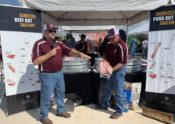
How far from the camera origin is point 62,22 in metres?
7.72

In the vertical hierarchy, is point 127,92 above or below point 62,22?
below

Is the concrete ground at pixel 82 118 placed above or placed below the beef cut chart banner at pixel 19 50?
below

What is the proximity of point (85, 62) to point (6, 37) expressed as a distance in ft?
5.69

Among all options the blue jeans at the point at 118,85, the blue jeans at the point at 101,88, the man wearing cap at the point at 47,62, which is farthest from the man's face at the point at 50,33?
the blue jeans at the point at 101,88

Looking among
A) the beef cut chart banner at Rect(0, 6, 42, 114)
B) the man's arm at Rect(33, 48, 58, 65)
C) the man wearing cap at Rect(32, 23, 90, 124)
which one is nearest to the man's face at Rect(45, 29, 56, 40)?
the man wearing cap at Rect(32, 23, 90, 124)

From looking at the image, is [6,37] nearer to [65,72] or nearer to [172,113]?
[65,72]

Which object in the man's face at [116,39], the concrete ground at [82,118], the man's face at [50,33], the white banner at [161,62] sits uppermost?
the man's face at [50,33]

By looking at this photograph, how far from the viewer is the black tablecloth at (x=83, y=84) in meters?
5.27

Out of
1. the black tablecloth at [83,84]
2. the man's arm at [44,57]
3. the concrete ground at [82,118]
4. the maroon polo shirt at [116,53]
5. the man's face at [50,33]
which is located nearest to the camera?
the man's arm at [44,57]

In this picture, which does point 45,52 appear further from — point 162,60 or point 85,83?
point 162,60

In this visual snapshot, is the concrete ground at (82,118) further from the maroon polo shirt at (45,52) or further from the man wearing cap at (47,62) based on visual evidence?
the maroon polo shirt at (45,52)

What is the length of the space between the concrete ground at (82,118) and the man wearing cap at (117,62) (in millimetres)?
186

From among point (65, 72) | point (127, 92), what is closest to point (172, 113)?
point (127, 92)

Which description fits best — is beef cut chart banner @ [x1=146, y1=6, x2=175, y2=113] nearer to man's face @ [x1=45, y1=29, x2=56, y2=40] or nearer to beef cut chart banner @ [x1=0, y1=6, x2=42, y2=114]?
man's face @ [x1=45, y1=29, x2=56, y2=40]
